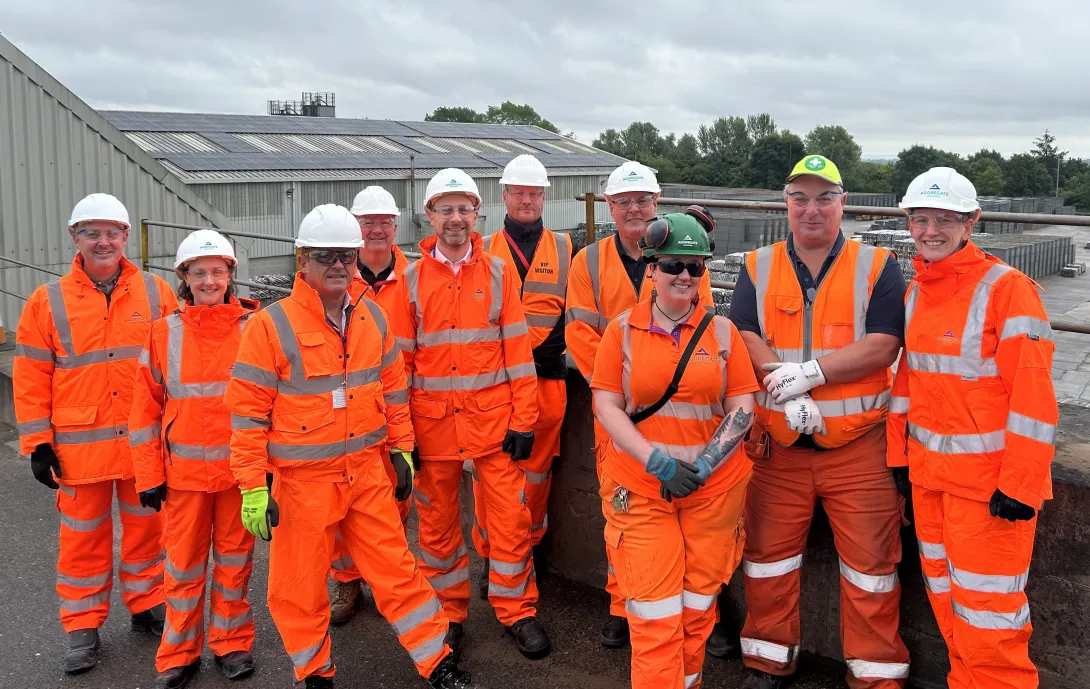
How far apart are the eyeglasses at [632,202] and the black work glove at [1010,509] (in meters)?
2.09

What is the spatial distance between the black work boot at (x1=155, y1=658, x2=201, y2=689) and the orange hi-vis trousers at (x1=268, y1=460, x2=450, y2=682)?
749 millimetres

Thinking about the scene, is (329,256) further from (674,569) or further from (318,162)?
(318,162)

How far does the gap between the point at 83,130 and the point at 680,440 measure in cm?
1047

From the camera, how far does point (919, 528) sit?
335 cm

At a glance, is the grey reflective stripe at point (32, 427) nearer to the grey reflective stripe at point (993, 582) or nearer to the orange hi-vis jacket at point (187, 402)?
the orange hi-vis jacket at point (187, 402)

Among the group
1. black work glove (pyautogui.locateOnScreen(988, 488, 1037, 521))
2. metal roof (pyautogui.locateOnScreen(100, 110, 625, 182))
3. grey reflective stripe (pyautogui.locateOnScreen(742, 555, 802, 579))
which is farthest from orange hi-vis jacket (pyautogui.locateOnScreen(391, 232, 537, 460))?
metal roof (pyautogui.locateOnScreen(100, 110, 625, 182))

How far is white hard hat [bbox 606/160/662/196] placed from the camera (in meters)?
4.25

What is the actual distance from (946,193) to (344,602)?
3.65m

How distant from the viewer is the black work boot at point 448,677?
383cm

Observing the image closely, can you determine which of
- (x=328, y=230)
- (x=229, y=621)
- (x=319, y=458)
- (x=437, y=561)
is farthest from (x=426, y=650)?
(x=328, y=230)

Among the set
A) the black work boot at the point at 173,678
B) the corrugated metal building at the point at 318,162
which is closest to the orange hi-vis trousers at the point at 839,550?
the black work boot at the point at 173,678

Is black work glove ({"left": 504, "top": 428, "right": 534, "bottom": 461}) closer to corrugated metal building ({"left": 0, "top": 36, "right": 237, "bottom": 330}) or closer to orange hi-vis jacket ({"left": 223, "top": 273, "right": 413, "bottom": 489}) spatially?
orange hi-vis jacket ({"left": 223, "top": 273, "right": 413, "bottom": 489})

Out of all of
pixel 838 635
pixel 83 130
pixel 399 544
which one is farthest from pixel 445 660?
pixel 83 130

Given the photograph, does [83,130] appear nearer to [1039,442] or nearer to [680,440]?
[680,440]
